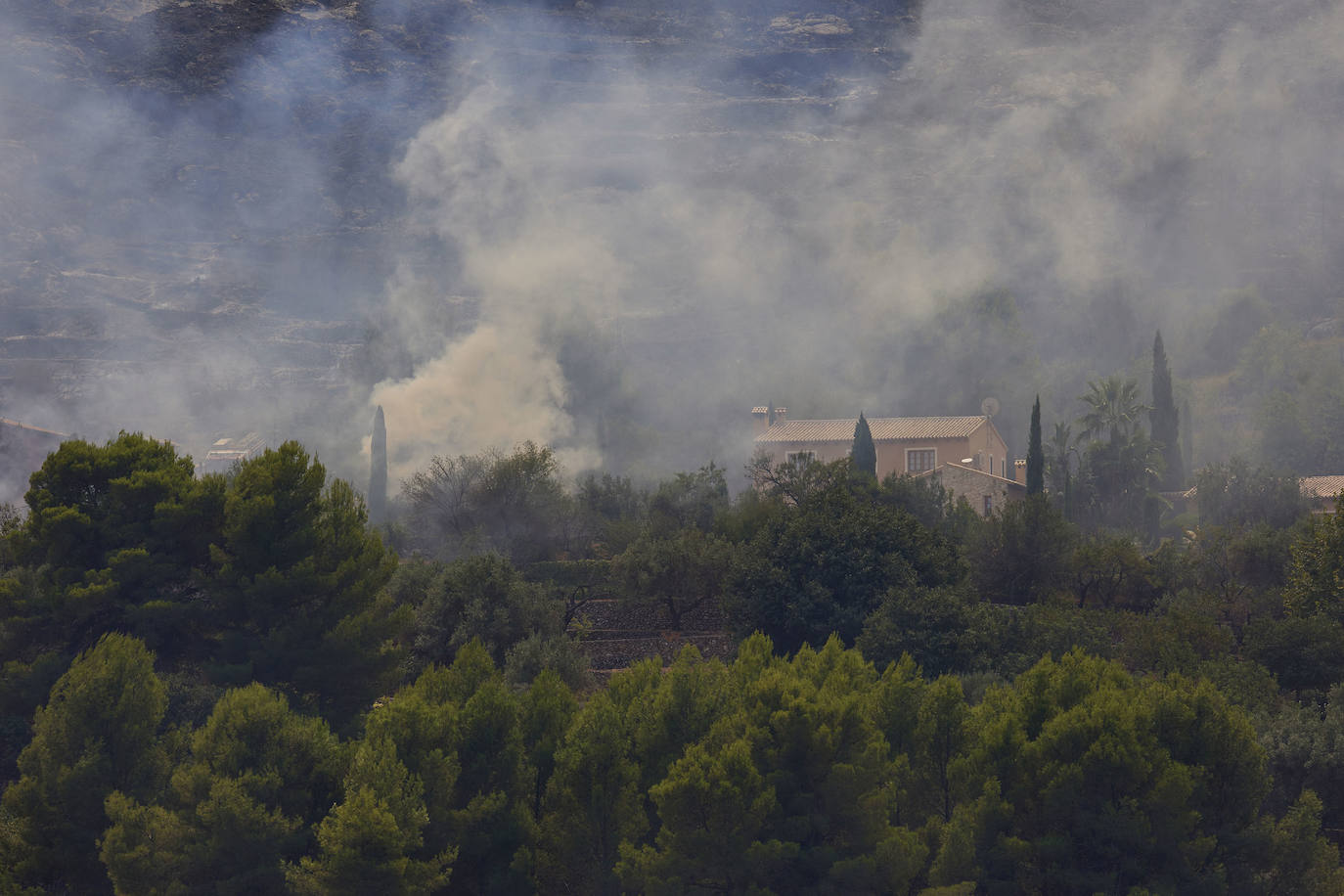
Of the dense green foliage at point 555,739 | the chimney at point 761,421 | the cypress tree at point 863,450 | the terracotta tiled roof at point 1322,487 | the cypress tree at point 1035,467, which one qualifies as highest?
the chimney at point 761,421

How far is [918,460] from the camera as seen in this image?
68375mm

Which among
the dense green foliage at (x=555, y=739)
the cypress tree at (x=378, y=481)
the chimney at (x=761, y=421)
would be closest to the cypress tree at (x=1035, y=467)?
the dense green foliage at (x=555, y=739)

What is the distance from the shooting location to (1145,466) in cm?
6519

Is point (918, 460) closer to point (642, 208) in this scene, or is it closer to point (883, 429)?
point (883, 429)

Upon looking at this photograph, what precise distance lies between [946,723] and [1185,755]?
366cm

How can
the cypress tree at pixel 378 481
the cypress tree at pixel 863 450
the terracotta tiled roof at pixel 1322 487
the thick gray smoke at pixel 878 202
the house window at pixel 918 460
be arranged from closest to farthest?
the cypress tree at pixel 863 450, the terracotta tiled roof at pixel 1322 487, the cypress tree at pixel 378 481, the house window at pixel 918 460, the thick gray smoke at pixel 878 202

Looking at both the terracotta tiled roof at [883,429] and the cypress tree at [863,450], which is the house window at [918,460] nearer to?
the terracotta tiled roof at [883,429]

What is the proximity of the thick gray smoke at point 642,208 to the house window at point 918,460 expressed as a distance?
54.8 ft

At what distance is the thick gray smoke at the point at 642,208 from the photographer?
100125 millimetres

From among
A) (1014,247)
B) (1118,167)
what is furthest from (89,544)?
(1118,167)

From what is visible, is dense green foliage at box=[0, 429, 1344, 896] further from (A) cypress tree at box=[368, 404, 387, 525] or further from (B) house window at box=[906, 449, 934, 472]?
(B) house window at box=[906, 449, 934, 472]

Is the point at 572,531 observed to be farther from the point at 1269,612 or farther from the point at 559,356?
the point at 559,356

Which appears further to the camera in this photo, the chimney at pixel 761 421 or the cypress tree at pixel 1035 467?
the chimney at pixel 761 421

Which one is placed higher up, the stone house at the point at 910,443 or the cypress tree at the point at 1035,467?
the stone house at the point at 910,443
